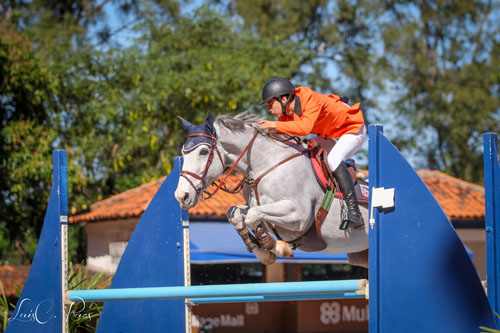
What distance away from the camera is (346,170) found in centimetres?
428

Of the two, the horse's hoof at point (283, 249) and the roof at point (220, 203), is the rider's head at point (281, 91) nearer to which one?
the horse's hoof at point (283, 249)

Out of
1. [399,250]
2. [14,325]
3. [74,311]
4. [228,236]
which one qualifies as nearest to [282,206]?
[399,250]

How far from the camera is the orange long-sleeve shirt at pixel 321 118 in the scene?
13.2 feet

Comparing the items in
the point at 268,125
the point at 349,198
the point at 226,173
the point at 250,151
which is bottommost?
the point at 349,198

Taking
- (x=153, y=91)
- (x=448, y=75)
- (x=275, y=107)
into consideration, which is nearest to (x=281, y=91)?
(x=275, y=107)

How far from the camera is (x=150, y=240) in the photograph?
4828mm

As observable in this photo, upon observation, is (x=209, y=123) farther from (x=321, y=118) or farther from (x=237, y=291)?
(x=237, y=291)

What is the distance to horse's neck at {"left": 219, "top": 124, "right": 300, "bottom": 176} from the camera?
167 inches

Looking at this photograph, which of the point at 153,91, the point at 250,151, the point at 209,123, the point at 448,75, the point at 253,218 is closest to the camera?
the point at 253,218

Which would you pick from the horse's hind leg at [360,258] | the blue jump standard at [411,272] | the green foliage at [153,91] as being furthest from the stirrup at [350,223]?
the green foliage at [153,91]

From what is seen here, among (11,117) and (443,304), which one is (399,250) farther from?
(11,117)

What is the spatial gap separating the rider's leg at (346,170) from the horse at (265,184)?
88 millimetres

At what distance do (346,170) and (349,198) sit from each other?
206mm

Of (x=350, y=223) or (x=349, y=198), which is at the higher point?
(x=349, y=198)
